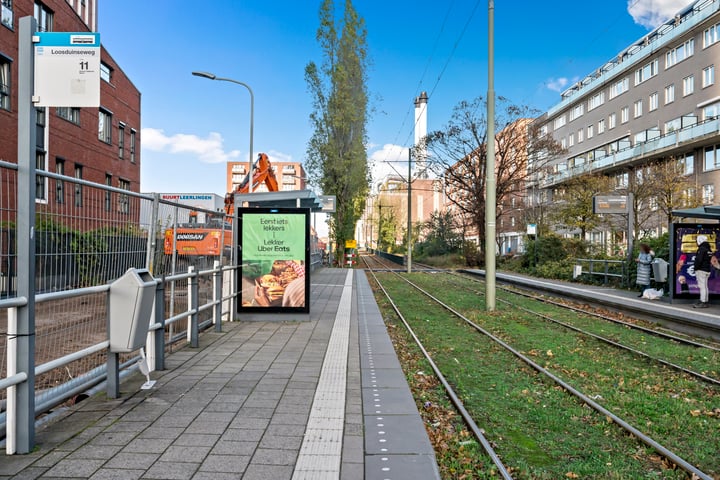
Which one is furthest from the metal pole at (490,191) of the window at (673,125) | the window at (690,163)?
the window at (673,125)

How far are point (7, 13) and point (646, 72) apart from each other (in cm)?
4172

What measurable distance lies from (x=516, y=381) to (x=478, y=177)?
35411 mm

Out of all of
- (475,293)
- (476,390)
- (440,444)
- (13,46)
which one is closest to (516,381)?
(476,390)

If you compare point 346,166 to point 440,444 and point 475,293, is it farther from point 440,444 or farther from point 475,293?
point 440,444

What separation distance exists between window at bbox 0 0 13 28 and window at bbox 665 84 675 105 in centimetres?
3945

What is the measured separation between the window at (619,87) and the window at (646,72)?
148 centimetres

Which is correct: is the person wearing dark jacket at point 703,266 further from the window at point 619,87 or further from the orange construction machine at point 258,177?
the window at point 619,87

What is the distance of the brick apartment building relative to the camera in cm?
2116

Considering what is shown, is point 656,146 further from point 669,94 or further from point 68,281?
point 68,281

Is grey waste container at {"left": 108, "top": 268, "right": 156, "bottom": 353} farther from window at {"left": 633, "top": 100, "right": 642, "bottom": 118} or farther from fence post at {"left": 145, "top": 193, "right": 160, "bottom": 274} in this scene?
window at {"left": 633, "top": 100, "right": 642, "bottom": 118}

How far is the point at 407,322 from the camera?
1248 centimetres

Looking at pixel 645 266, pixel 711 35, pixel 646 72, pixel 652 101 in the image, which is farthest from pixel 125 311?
pixel 646 72

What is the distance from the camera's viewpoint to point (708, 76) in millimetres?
36469

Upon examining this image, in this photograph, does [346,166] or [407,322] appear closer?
[407,322]
